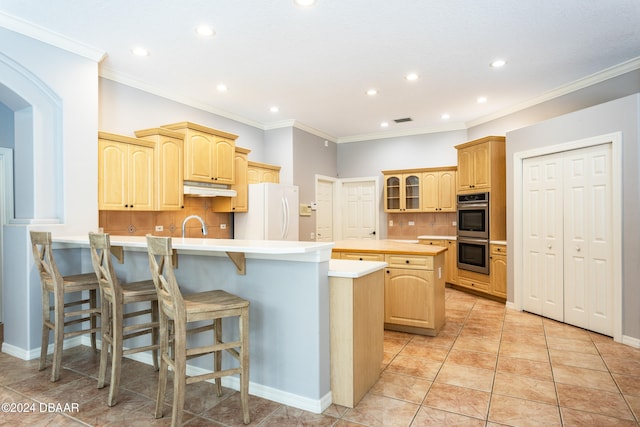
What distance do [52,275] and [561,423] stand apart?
359 centimetres

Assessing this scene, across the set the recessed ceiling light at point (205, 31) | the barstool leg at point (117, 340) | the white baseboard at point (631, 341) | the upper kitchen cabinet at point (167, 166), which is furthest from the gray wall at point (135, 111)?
the white baseboard at point (631, 341)

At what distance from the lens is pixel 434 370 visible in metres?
2.95

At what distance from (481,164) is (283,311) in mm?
4364

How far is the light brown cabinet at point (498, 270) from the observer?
5.14 m

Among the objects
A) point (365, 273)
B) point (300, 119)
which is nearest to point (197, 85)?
point (300, 119)

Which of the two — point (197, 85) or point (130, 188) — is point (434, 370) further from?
point (197, 85)

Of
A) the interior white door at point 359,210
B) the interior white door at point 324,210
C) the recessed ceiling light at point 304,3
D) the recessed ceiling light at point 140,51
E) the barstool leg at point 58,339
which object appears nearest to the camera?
the barstool leg at point 58,339

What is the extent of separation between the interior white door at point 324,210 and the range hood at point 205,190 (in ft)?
7.85

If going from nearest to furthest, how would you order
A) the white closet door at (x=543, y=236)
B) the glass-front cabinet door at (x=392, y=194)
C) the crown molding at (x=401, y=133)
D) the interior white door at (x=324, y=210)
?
the white closet door at (x=543, y=236) < the crown molding at (x=401, y=133) < the glass-front cabinet door at (x=392, y=194) < the interior white door at (x=324, y=210)

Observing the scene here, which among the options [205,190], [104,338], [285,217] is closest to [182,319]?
[104,338]

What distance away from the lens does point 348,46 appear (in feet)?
11.8

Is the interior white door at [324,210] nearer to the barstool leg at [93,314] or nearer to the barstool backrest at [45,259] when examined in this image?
the barstool leg at [93,314]

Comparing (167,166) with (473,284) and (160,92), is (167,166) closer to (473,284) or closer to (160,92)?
(160,92)

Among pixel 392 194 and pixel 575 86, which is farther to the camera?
pixel 392 194
